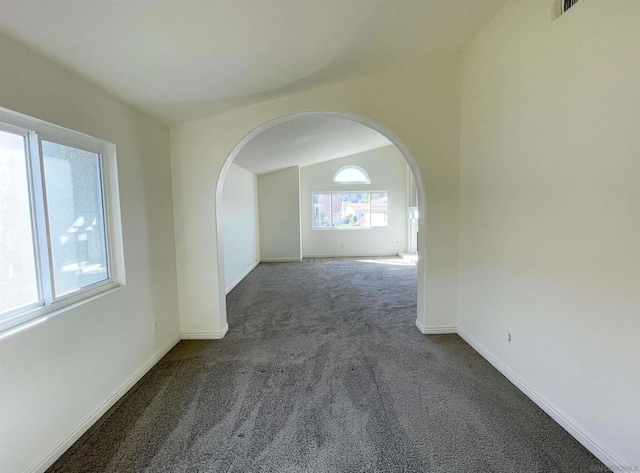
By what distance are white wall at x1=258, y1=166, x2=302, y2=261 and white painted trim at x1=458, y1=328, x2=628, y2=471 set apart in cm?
619

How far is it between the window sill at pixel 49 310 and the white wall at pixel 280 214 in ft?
20.2

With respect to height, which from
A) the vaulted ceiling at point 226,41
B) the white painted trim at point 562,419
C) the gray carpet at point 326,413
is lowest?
the gray carpet at point 326,413

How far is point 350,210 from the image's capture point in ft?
29.6

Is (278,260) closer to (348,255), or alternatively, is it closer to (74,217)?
(348,255)

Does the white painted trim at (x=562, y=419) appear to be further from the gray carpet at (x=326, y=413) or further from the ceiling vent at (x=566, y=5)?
the ceiling vent at (x=566, y=5)

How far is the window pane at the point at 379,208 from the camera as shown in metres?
8.99

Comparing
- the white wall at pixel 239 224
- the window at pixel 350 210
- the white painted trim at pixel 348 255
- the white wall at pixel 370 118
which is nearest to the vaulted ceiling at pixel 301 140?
the white wall at pixel 239 224

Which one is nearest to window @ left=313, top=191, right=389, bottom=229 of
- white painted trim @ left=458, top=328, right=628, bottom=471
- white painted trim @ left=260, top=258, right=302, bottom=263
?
white painted trim @ left=260, top=258, right=302, bottom=263

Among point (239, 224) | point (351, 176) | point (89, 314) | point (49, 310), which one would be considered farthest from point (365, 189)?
point (49, 310)

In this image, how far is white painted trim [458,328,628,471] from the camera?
154cm

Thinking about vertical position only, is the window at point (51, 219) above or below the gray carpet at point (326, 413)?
above

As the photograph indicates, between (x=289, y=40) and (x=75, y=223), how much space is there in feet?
6.20

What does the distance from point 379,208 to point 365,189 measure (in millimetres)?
714

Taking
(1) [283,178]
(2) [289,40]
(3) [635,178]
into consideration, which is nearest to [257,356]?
(2) [289,40]
